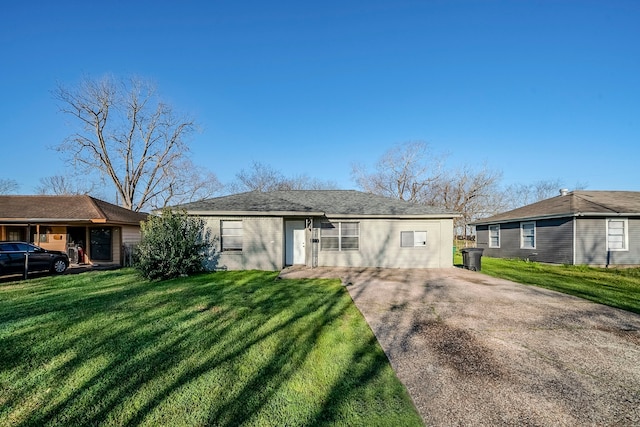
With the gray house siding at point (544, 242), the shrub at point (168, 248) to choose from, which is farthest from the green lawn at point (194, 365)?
the gray house siding at point (544, 242)

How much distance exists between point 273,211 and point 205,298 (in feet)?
17.4

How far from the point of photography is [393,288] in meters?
8.62

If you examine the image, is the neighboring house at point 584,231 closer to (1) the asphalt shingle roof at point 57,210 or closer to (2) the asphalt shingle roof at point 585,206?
(2) the asphalt shingle roof at point 585,206

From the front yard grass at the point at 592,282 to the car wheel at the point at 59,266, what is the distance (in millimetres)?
16624

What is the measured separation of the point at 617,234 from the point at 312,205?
47.9 ft

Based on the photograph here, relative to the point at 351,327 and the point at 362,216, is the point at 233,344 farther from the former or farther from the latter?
the point at 362,216

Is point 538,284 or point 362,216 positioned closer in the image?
point 538,284

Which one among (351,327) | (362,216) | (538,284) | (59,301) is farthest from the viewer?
(362,216)

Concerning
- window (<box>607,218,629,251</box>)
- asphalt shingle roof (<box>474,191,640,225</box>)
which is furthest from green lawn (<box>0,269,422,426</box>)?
window (<box>607,218,629,251</box>)

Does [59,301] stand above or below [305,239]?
below

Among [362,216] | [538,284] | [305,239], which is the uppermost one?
[362,216]

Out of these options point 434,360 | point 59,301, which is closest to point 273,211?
point 59,301

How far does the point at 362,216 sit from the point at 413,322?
7528mm

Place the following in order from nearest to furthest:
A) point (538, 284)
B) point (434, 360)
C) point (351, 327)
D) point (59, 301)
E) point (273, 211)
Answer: point (434, 360) → point (351, 327) → point (59, 301) → point (538, 284) → point (273, 211)
